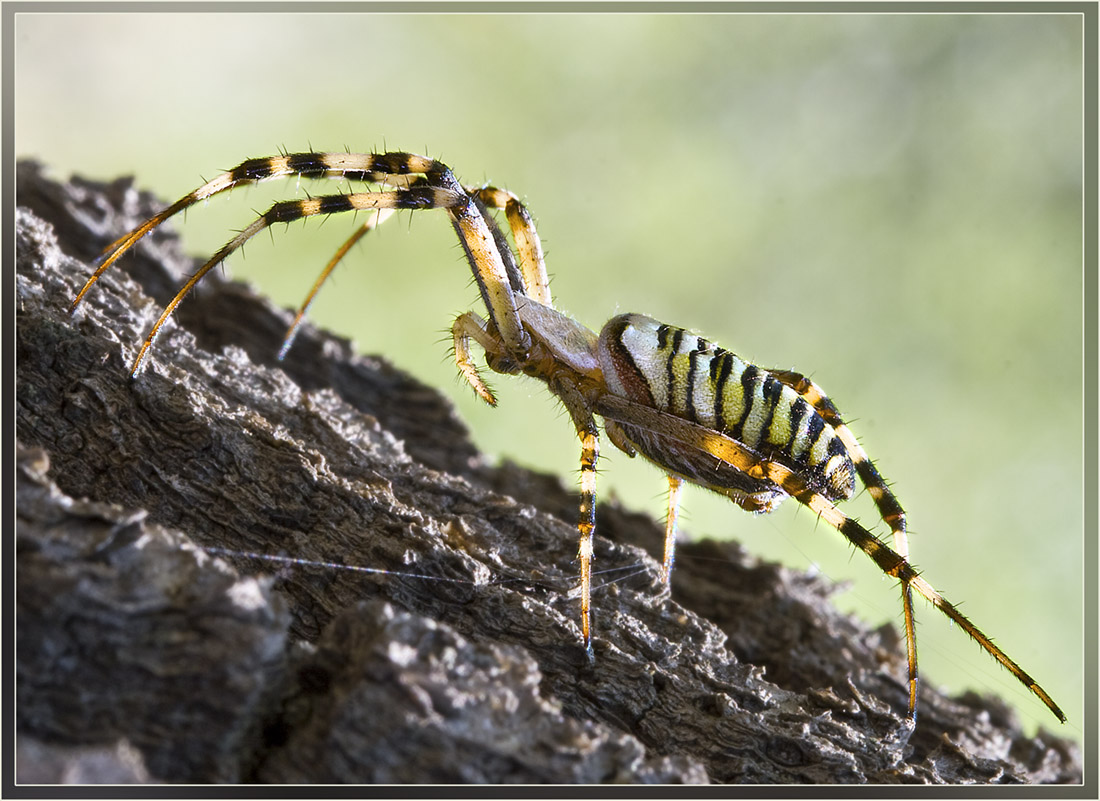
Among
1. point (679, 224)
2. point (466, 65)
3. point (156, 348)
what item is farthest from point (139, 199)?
point (679, 224)

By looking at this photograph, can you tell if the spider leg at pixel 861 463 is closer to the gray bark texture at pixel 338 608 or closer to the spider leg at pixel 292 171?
the gray bark texture at pixel 338 608

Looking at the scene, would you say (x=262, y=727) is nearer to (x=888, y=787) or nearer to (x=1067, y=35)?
(x=888, y=787)

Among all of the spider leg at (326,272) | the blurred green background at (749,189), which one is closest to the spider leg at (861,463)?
the blurred green background at (749,189)

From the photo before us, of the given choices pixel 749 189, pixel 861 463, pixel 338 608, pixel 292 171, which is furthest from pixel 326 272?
pixel 749 189

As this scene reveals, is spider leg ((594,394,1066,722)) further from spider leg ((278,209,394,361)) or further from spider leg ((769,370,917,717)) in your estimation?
spider leg ((278,209,394,361))

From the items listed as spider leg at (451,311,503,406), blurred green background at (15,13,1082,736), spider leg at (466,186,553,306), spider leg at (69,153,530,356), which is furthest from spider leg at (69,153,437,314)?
blurred green background at (15,13,1082,736)

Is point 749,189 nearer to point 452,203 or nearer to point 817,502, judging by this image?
point 452,203
